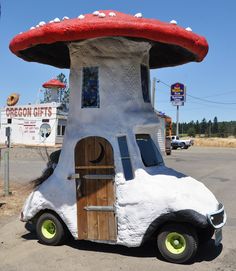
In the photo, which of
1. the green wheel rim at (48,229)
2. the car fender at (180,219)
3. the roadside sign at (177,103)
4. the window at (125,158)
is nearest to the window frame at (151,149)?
the window at (125,158)

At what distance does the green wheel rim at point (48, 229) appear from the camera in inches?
274

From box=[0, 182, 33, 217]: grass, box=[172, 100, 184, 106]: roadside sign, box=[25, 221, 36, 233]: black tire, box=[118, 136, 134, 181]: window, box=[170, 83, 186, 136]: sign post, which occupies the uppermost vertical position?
box=[170, 83, 186, 136]: sign post

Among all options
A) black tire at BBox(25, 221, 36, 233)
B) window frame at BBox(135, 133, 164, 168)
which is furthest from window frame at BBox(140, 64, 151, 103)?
black tire at BBox(25, 221, 36, 233)

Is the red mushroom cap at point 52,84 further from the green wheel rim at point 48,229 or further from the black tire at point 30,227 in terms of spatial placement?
the green wheel rim at point 48,229

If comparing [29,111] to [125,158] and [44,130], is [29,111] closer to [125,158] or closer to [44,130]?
[44,130]

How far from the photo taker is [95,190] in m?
6.60

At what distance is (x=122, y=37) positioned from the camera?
652cm

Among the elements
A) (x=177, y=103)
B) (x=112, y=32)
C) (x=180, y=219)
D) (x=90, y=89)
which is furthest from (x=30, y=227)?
(x=177, y=103)

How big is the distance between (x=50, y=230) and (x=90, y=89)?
2267 mm

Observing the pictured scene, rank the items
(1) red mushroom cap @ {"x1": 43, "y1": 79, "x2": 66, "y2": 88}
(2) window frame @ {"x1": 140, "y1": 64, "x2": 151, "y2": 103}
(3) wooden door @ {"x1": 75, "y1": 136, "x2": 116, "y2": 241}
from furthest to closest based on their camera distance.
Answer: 1. (1) red mushroom cap @ {"x1": 43, "y1": 79, "x2": 66, "y2": 88}
2. (2) window frame @ {"x1": 140, "y1": 64, "x2": 151, "y2": 103}
3. (3) wooden door @ {"x1": 75, "y1": 136, "x2": 116, "y2": 241}

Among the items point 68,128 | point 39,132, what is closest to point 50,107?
point 39,132

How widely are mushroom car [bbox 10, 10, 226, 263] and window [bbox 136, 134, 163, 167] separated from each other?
0.02 metres

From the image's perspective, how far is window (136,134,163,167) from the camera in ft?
22.4

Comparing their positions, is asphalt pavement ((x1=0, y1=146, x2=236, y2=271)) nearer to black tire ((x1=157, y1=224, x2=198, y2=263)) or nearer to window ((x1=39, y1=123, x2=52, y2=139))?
black tire ((x1=157, y1=224, x2=198, y2=263))
